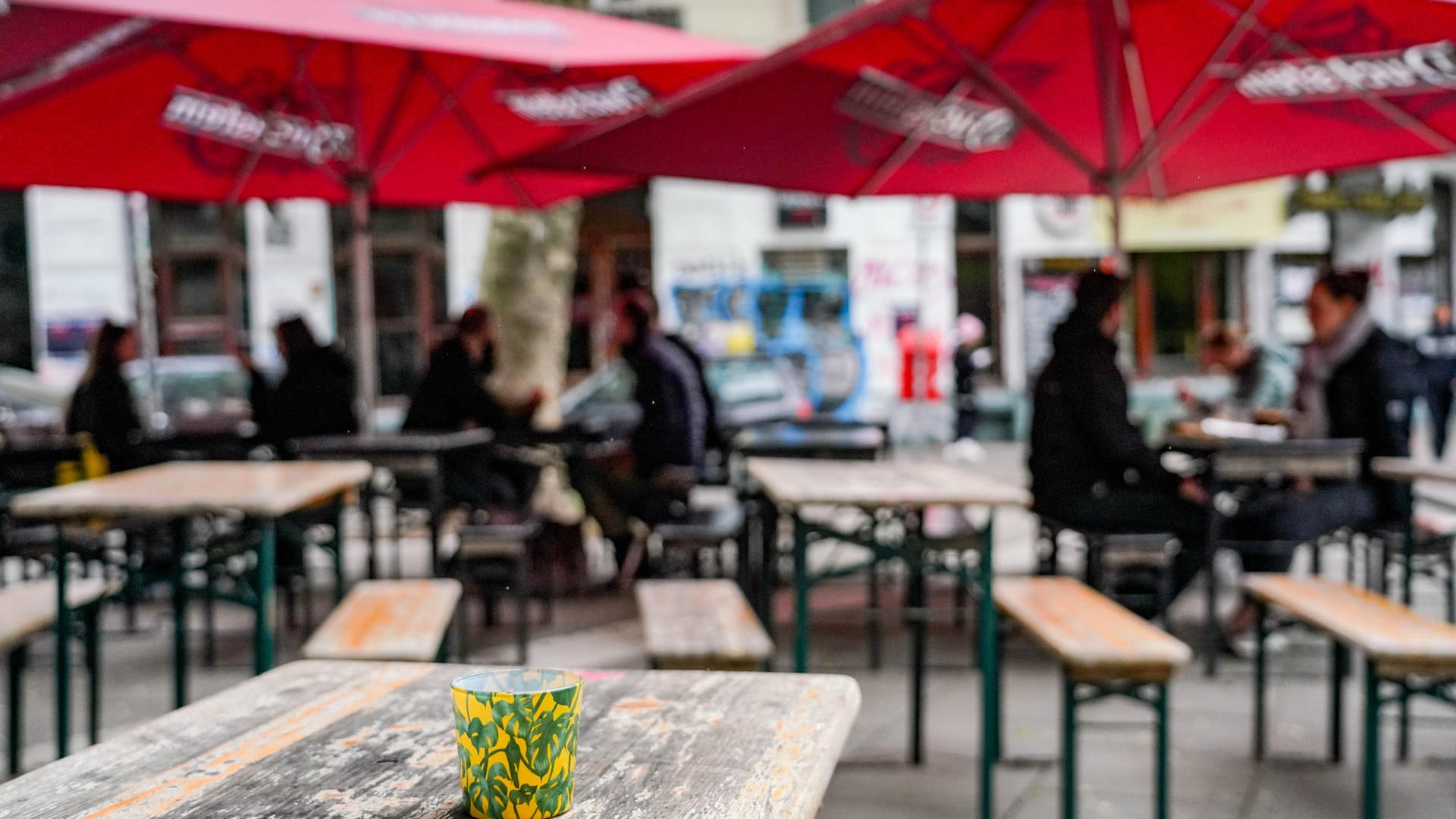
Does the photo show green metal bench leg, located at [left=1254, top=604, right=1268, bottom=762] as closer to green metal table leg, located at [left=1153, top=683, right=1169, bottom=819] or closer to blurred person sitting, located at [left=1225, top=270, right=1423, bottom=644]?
green metal table leg, located at [left=1153, top=683, right=1169, bottom=819]

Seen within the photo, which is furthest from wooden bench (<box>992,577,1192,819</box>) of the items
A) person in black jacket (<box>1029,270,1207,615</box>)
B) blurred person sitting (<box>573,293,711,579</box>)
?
blurred person sitting (<box>573,293,711,579</box>)

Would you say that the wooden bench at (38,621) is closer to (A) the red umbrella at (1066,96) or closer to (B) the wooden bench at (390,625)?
(B) the wooden bench at (390,625)

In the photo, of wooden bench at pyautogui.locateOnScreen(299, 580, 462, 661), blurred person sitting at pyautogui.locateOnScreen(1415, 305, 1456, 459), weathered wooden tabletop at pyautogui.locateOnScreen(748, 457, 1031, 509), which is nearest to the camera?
wooden bench at pyautogui.locateOnScreen(299, 580, 462, 661)

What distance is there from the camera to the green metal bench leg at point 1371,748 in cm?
388

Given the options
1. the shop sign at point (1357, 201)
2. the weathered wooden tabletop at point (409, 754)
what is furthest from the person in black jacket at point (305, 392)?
the shop sign at point (1357, 201)

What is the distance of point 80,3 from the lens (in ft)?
15.6

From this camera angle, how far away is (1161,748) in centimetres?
372

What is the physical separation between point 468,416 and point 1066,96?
12.6ft

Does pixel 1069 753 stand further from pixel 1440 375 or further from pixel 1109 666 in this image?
pixel 1440 375

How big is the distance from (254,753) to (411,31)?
467cm

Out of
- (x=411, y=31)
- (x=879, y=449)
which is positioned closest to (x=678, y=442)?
(x=879, y=449)

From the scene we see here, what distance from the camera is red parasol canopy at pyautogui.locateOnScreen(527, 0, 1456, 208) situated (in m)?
5.46

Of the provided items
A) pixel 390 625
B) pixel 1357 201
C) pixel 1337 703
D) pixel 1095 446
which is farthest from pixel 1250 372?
pixel 1357 201

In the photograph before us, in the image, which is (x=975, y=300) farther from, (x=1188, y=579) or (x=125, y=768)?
(x=125, y=768)
